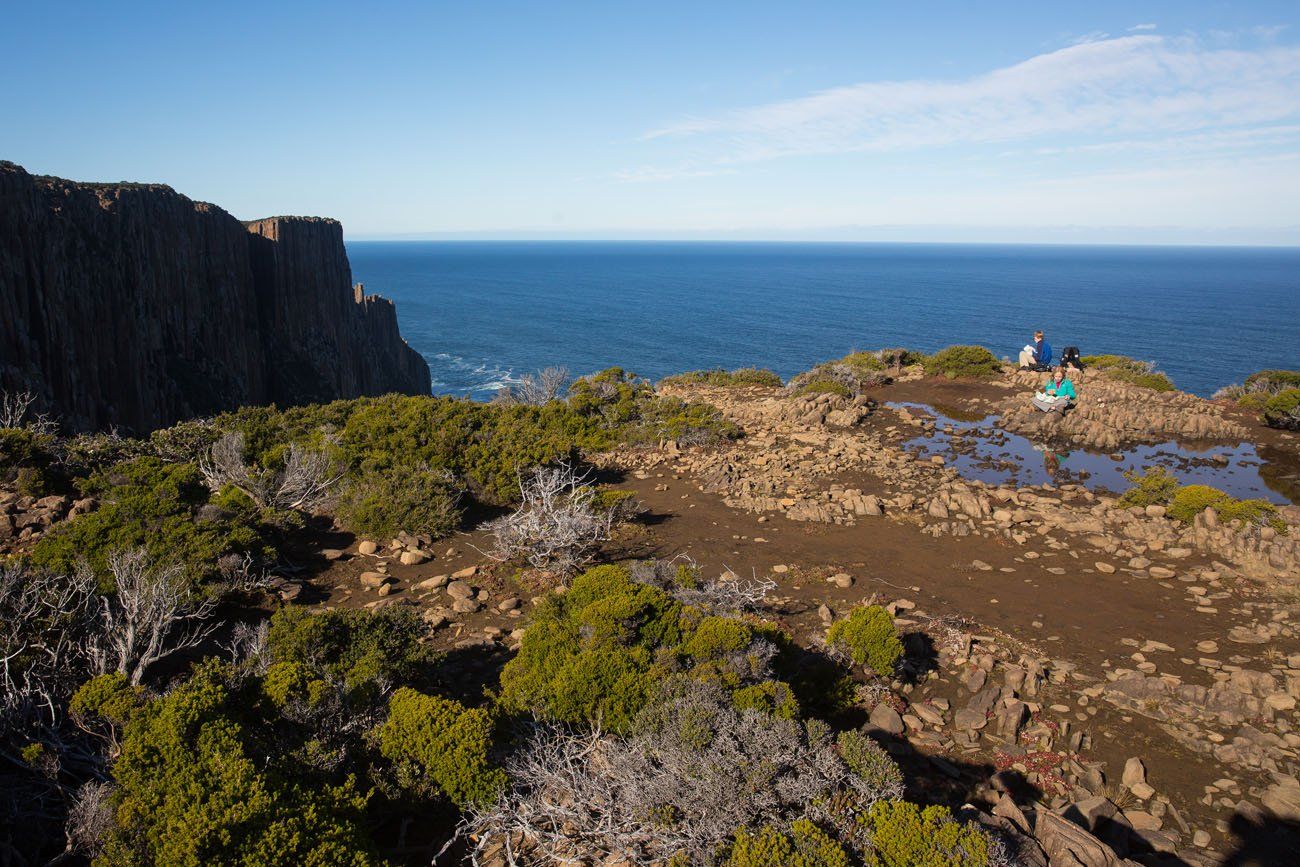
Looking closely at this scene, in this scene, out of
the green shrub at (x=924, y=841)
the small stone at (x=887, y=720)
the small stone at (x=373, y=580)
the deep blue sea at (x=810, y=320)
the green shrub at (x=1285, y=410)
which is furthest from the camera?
the deep blue sea at (x=810, y=320)

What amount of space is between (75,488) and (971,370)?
78.3 feet

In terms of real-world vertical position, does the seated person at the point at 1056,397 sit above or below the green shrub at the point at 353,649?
above

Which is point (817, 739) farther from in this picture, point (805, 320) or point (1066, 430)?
point (805, 320)

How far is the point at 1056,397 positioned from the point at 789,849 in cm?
1763

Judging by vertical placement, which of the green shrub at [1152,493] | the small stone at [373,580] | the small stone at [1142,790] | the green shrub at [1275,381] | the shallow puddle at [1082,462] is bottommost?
the small stone at [1142,790]

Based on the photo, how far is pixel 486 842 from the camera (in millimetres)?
4293

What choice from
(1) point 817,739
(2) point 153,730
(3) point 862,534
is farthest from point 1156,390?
(2) point 153,730

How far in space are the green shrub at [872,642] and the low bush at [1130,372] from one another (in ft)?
63.8

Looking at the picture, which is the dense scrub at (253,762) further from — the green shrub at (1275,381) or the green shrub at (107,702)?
the green shrub at (1275,381)

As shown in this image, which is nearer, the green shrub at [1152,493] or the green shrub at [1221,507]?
the green shrub at [1221,507]

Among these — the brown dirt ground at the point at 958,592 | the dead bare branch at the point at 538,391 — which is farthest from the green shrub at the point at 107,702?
the dead bare branch at the point at 538,391

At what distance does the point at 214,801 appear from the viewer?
3750 mm

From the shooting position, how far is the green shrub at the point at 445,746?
4.46m

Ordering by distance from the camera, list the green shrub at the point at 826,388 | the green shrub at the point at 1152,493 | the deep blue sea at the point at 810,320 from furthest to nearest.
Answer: the deep blue sea at the point at 810,320 → the green shrub at the point at 826,388 → the green shrub at the point at 1152,493
